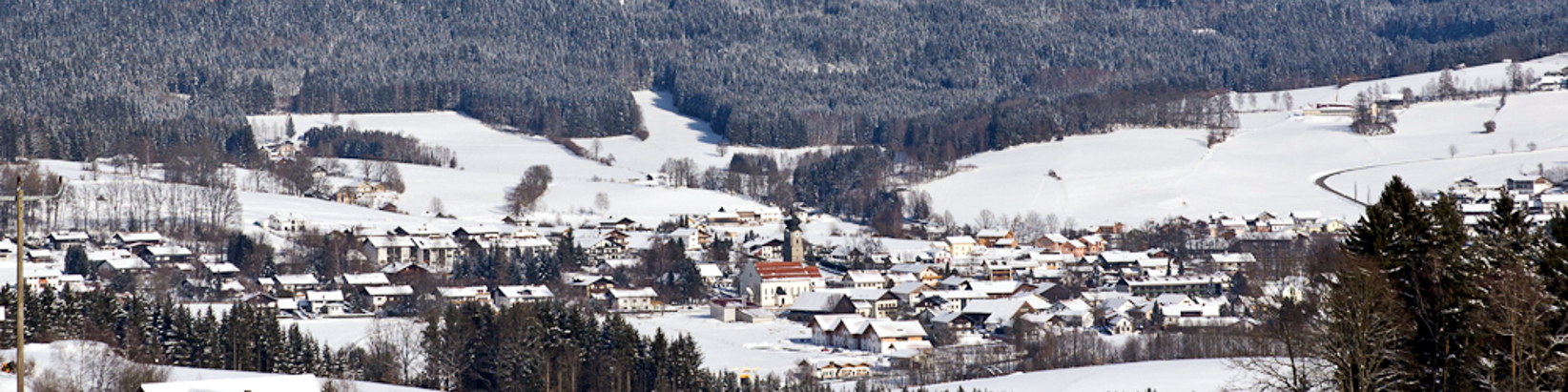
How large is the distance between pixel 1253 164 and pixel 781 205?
26.2 metres

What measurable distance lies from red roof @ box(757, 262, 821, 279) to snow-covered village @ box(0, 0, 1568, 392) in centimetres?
20

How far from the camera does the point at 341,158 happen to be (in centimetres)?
10794

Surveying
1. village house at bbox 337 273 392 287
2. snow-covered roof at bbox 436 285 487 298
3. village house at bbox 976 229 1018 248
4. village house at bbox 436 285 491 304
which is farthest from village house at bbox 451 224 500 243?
village house at bbox 976 229 1018 248

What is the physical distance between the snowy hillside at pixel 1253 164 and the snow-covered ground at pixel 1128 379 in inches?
1650

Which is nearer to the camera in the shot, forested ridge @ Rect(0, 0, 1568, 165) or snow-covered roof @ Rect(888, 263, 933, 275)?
snow-covered roof @ Rect(888, 263, 933, 275)

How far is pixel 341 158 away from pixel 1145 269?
56.5m

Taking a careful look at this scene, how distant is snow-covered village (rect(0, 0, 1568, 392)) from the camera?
1244 inches

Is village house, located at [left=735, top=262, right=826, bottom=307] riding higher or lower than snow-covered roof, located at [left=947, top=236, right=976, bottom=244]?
lower

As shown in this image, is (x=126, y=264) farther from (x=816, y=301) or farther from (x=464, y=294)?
(x=816, y=301)

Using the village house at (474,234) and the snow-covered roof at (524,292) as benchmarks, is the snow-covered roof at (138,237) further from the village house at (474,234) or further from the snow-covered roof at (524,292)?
the snow-covered roof at (524,292)

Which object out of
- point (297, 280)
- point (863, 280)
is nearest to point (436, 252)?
Answer: point (297, 280)

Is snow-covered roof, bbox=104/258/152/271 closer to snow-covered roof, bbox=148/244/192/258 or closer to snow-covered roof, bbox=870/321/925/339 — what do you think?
snow-covered roof, bbox=148/244/192/258

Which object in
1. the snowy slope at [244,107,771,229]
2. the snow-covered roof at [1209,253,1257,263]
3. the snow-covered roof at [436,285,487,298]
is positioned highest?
the snowy slope at [244,107,771,229]

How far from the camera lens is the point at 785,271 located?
62.2 meters
